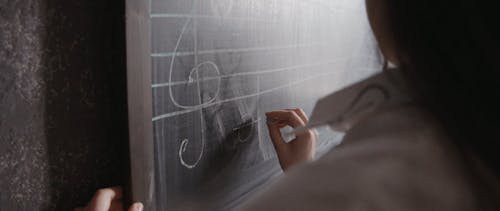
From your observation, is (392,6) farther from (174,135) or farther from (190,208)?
(190,208)

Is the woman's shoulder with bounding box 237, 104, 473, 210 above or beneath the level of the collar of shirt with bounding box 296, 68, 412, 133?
beneath

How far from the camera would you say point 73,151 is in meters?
0.64

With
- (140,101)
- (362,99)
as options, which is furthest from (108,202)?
(362,99)

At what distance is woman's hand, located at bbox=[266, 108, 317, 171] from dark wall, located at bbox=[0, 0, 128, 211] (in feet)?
1.68

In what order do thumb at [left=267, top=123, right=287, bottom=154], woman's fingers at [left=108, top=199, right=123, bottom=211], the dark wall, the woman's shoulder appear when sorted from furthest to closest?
thumb at [left=267, top=123, right=287, bottom=154], woman's fingers at [left=108, top=199, right=123, bottom=211], the dark wall, the woman's shoulder

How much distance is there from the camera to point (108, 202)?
65 centimetres

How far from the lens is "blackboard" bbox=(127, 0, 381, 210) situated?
680 mm

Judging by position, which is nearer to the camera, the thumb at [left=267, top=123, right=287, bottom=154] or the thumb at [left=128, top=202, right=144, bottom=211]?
the thumb at [left=128, top=202, right=144, bottom=211]

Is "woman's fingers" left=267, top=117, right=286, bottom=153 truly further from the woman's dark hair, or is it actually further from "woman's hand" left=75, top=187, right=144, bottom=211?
the woman's dark hair

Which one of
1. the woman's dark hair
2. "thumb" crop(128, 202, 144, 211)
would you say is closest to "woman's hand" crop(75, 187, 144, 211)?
"thumb" crop(128, 202, 144, 211)

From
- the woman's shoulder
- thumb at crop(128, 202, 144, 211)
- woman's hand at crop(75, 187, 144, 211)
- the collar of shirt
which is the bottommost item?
thumb at crop(128, 202, 144, 211)

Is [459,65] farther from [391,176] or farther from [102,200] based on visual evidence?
[102,200]

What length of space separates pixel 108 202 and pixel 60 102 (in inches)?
6.3

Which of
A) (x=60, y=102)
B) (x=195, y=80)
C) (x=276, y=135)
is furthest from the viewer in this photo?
(x=276, y=135)
